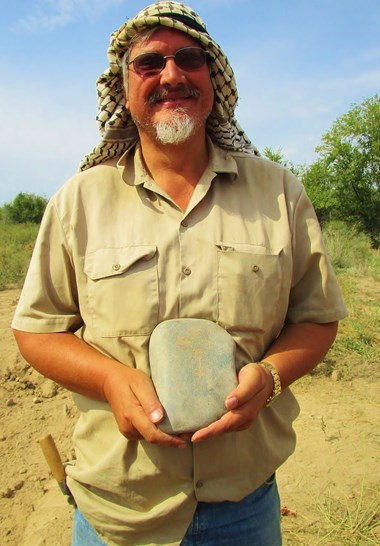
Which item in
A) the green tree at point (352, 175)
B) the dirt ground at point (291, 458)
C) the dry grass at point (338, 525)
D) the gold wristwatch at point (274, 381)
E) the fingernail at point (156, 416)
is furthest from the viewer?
the green tree at point (352, 175)

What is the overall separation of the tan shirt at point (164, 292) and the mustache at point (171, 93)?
0.23 m

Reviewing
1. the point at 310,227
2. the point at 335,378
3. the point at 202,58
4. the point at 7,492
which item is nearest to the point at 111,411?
the point at 310,227

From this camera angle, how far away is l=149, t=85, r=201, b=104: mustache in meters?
1.65

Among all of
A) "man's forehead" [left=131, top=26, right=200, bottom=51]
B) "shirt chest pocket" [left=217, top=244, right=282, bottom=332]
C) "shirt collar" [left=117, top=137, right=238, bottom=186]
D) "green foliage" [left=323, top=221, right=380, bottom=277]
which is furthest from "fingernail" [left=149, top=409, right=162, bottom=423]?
"green foliage" [left=323, top=221, right=380, bottom=277]

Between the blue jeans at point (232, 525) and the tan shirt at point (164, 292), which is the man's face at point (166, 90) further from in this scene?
the blue jeans at point (232, 525)

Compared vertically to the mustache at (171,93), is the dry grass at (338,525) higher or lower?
lower

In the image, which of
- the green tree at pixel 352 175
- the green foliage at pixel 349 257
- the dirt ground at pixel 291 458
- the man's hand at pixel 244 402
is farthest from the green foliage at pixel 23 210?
the man's hand at pixel 244 402

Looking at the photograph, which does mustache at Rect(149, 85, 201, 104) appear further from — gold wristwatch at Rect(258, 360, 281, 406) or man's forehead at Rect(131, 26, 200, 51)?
gold wristwatch at Rect(258, 360, 281, 406)

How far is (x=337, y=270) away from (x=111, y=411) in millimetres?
9557

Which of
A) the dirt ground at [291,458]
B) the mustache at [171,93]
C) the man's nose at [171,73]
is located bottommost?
the dirt ground at [291,458]

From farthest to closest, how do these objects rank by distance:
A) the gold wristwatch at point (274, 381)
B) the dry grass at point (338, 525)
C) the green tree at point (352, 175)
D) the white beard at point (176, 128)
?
1. the green tree at point (352, 175)
2. the dry grass at point (338, 525)
3. the white beard at point (176, 128)
4. the gold wristwatch at point (274, 381)

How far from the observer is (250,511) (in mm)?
1605

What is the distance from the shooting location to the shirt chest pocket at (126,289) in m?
1.50

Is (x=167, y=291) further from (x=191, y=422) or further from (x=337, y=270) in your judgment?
(x=337, y=270)
